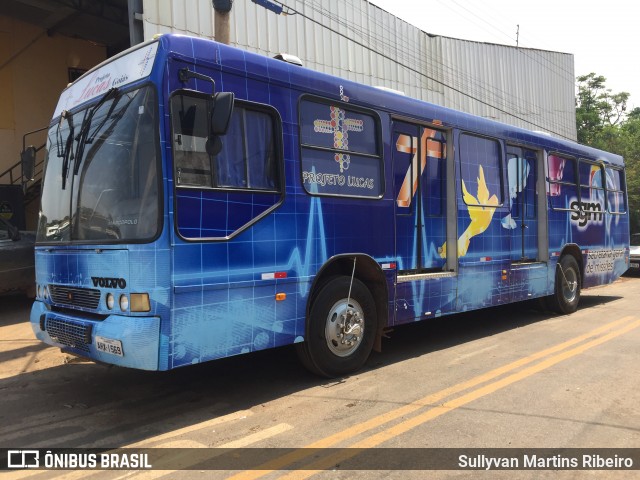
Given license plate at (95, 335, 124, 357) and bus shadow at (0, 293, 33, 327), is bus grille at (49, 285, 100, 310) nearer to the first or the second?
license plate at (95, 335, 124, 357)

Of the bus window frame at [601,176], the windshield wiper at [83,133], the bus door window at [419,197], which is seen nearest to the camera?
the windshield wiper at [83,133]

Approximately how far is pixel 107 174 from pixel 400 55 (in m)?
14.8

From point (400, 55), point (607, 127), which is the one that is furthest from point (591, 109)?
point (400, 55)

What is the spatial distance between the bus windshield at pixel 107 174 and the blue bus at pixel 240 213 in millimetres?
16

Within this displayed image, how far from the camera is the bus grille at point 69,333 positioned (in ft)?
13.9

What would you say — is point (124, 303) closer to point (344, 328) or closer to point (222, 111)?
point (222, 111)

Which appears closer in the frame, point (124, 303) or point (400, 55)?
point (124, 303)

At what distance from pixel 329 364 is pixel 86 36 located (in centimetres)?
1576

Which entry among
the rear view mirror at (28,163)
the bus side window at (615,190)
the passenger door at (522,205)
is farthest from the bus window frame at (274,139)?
the bus side window at (615,190)

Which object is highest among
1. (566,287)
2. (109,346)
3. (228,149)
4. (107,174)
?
(228,149)

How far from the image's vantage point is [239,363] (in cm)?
615

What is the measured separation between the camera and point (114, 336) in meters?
3.95

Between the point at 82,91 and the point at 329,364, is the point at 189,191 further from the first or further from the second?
the point at 329,364

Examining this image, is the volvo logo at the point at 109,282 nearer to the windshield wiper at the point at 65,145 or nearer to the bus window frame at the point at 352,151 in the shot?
the windshield wiper at the point at 65,145
